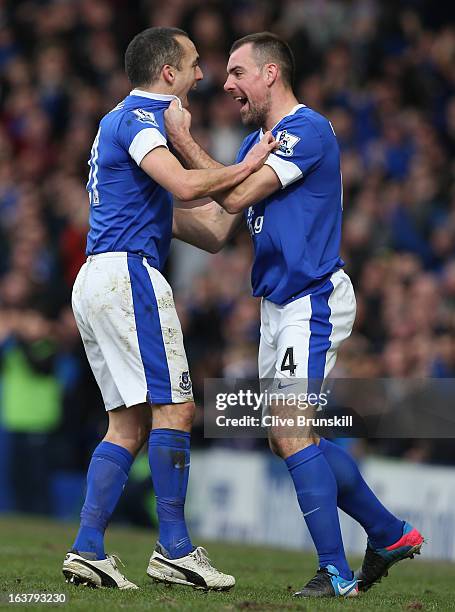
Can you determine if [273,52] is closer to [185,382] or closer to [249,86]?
[249,86]

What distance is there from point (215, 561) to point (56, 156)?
33.1 feet

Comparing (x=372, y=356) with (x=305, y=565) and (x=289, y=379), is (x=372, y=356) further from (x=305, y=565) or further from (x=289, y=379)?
(x=289, y=379)

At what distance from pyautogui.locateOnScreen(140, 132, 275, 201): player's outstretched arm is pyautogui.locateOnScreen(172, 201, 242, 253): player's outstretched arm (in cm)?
80

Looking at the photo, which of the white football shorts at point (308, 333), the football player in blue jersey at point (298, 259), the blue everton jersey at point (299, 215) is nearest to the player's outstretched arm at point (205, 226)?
the football player in blue jersey at point (298, 259)

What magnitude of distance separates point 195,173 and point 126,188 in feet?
1.34

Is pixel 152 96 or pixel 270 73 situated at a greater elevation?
pixel 270 73

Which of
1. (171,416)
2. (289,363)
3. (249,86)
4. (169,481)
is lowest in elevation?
(169,481)

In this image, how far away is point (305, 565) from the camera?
31.8ft

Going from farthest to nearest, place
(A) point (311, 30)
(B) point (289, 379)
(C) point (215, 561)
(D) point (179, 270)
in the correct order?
(A) point (311, 30), (D) point (179, 270), (C) point (215, 561), (B) point (289, 379)

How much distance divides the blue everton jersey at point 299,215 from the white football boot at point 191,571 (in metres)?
1.48

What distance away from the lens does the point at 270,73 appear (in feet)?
24.4

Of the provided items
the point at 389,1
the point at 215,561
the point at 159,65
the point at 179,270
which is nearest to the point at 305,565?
the point at 215,561

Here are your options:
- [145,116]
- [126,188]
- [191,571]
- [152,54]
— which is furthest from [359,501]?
[152,54]

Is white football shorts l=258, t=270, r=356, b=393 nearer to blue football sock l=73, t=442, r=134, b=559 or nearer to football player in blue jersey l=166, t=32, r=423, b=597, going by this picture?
football player in blue jersey l=166, t=32, r=423, b=597
